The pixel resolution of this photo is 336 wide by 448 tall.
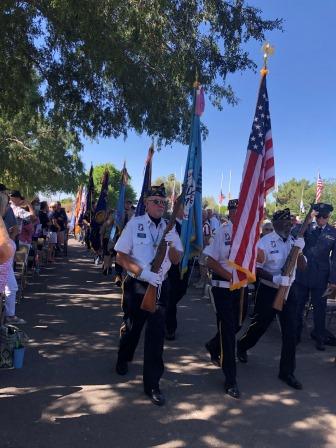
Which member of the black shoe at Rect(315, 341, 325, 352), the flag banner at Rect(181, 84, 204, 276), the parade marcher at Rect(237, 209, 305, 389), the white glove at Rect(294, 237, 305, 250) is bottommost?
the black shoe at Rect(315, 341, 325, 352)

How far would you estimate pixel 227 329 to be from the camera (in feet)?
15.8

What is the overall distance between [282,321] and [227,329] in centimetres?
71

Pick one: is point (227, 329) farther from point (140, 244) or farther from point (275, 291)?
point (140, 244)

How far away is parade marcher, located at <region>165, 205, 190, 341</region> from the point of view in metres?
6.63

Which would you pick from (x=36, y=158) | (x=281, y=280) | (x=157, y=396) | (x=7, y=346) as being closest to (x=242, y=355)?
(x=281, y=280)

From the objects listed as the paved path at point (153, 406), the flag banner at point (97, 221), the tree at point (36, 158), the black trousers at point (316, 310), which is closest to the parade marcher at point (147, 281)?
the paved path at point (153, 406)

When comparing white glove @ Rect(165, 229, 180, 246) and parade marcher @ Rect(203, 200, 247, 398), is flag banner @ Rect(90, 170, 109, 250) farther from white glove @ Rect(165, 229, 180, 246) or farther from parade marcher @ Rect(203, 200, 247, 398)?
white glove @ Rect(165, 229, 180, 246)

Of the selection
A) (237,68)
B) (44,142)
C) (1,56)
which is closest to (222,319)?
(237,68)

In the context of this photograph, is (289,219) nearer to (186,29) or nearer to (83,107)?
(186,29)

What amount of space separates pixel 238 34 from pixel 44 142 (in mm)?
16064

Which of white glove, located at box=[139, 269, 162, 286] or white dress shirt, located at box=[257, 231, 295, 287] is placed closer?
white glove, located at box=[139, 269, 162, 286]

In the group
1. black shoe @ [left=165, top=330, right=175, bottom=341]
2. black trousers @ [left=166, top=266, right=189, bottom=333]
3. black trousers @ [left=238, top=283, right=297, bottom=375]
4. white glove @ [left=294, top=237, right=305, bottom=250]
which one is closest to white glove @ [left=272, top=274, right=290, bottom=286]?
black trousers @ [left=238, top=283, right=297, bottom=375]

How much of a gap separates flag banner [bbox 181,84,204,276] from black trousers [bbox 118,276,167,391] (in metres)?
1.73

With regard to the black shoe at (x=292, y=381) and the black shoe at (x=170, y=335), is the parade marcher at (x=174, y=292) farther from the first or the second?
the black shoe at (x=292, y=381)
